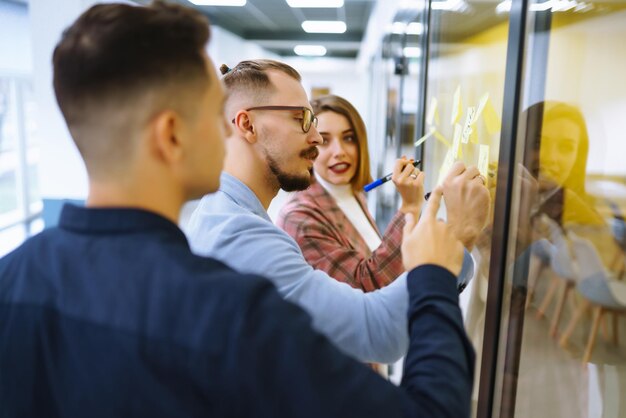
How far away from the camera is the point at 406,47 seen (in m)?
2.56

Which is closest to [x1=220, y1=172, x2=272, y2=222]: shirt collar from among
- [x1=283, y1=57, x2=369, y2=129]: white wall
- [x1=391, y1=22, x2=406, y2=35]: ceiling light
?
[x1=391, y1=22, x2=406, y2=35]: ceiling light

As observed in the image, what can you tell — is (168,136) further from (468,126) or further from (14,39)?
(14,39)

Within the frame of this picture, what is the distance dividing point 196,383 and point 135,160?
269mm

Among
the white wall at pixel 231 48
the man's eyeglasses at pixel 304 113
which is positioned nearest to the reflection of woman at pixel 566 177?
the man's eyeglasses at pixel 304 113

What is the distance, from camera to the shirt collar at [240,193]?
3.15 ft

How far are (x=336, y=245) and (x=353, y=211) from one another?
354 millimetres

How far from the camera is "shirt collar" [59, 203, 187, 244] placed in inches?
22.1

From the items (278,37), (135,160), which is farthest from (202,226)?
(278,37)

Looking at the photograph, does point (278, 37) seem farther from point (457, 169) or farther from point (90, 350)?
point (90, 350)

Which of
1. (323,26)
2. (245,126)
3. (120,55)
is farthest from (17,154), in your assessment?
(120,55)

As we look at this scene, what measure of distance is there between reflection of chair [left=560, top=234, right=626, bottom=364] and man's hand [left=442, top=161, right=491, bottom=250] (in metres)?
0.17

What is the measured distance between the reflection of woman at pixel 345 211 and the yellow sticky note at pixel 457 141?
120 millimetres

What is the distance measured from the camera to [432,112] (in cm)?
176

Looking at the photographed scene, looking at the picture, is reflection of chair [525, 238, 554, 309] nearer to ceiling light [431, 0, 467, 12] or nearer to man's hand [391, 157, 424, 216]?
man's hand [391, 157, 424, 216]
